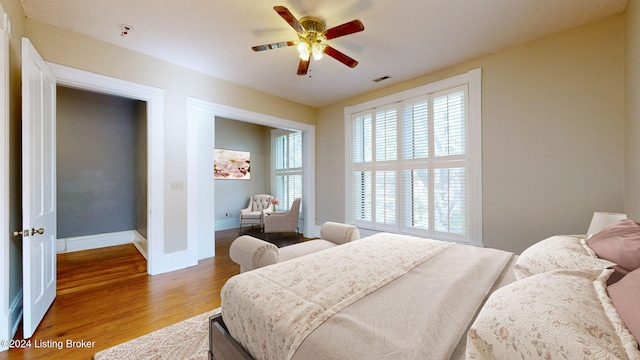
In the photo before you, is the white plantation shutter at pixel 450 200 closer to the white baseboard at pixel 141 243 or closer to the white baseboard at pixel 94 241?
the white baseboard at pixel 141 243

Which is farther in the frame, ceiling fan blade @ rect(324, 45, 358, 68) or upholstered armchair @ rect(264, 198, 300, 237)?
upholstered armchair @ rect(264, 198, 300, 237)

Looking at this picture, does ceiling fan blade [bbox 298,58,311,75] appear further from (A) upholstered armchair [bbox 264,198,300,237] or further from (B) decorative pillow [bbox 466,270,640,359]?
(A) upholstered armchair [bbox 264,198,300,237]

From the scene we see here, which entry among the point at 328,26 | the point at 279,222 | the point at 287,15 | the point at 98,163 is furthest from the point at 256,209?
the point at 287,15

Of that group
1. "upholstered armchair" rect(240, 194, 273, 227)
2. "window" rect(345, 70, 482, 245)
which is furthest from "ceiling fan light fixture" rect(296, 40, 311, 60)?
"upholstered armchair" rect(240, 194, 273, 227)

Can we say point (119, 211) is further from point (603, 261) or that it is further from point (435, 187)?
point (603, 261)

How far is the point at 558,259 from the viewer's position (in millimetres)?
1185

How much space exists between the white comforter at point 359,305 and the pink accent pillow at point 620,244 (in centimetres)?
46

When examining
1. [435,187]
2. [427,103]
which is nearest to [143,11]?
[427,103]

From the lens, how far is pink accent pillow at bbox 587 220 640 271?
1.01 m

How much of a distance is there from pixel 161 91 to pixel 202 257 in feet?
7.88

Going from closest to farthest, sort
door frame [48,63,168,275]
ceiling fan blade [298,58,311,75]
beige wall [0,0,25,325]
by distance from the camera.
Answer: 1. beige wall [0,0,25,325]
2. ceiling fan blade [298,58,311,75]
3. door frame [48,63,168,275]

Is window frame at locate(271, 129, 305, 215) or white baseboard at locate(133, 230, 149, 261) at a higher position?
window frame at locate(271, 129, 305, 215)

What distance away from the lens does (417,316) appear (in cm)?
97

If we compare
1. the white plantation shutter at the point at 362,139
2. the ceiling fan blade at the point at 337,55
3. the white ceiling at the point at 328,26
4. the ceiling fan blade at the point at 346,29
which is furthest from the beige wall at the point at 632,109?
the white plantation shutter at the point at 362,139
